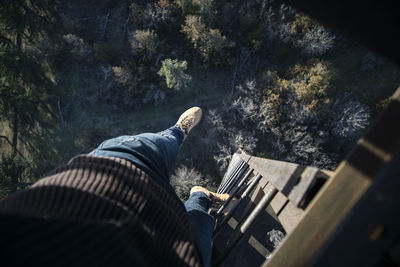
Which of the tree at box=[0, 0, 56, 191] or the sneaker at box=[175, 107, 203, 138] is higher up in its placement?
the sneaker at box=[175, 107, 203, 138]

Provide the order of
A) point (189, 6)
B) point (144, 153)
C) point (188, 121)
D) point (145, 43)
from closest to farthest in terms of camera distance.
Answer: point (144, 153)
point (188, 121)
point (189, 6)
point (145, 43)

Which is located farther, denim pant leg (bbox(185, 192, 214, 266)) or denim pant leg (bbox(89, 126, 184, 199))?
denim pant leg (bbox(89, 126, 184, 199))

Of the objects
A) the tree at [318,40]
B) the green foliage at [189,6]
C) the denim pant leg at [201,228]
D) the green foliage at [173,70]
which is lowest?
the denim pant leg at [201,228]

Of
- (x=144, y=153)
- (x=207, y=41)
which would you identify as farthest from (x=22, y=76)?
(x=144, y=153)

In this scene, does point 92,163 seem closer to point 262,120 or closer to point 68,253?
point 68,253

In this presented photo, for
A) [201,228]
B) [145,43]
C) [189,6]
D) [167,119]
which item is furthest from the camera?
[167,119]

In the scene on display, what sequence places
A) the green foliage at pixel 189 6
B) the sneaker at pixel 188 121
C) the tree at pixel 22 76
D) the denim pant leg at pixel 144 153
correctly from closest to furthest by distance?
the denim pant leg at pixel 144 153
the sneaker at pixel 188 121
the green foliage at pixel 189 6
the tree at pixel 22 76

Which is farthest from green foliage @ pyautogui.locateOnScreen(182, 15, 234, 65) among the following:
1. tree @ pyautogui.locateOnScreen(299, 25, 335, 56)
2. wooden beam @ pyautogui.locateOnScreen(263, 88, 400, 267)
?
wooden beam @ pyautogui.locateOnScreen(263, 88, 400, 267)

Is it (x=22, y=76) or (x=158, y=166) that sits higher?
(x=158, y=166)

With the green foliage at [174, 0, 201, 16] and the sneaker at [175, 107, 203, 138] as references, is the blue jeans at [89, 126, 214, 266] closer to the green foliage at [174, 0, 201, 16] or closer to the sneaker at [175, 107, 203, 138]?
the sneaker at [175, 107, 203, 138]

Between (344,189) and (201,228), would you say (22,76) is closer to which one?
(201,228)

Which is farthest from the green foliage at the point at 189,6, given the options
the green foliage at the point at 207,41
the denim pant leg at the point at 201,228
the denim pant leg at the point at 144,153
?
the denim pant leg at the point at 201,228

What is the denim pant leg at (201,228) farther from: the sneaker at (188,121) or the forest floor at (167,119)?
the forest floor at (167,119)
